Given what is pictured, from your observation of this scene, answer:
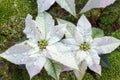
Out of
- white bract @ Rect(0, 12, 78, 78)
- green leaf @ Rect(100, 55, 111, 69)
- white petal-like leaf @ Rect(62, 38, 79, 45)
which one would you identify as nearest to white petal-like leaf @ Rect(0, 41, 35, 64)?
white bract @ Rect(0, 12, 78, 78)

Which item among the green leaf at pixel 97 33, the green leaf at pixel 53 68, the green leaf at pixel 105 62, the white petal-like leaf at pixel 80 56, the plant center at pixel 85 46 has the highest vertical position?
the green leaf at pixel 97 33

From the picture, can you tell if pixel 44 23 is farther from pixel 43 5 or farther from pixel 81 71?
pixel 81 71

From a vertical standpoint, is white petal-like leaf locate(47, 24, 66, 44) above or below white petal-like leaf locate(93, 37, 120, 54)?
above

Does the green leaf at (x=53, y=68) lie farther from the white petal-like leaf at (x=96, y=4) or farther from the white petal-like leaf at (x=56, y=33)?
the white petal-like leaf at (x=96, y=4)

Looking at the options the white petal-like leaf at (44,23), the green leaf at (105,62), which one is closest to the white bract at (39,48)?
the white petal-like leaf at (44,23)

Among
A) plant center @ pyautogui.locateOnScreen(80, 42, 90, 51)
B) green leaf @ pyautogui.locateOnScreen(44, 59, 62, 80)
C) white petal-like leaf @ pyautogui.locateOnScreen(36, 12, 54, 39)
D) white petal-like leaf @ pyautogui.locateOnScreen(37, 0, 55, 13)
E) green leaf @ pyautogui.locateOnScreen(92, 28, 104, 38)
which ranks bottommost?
green leaf @ pyautogui.locateOnScreen(44, 59, 62, 80)

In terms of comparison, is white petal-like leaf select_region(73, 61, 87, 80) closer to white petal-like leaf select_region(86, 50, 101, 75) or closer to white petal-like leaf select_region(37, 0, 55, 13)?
white petal-like leaf select_region(86, 50, 101, 75)

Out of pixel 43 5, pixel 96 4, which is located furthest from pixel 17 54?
pixel 96 4
